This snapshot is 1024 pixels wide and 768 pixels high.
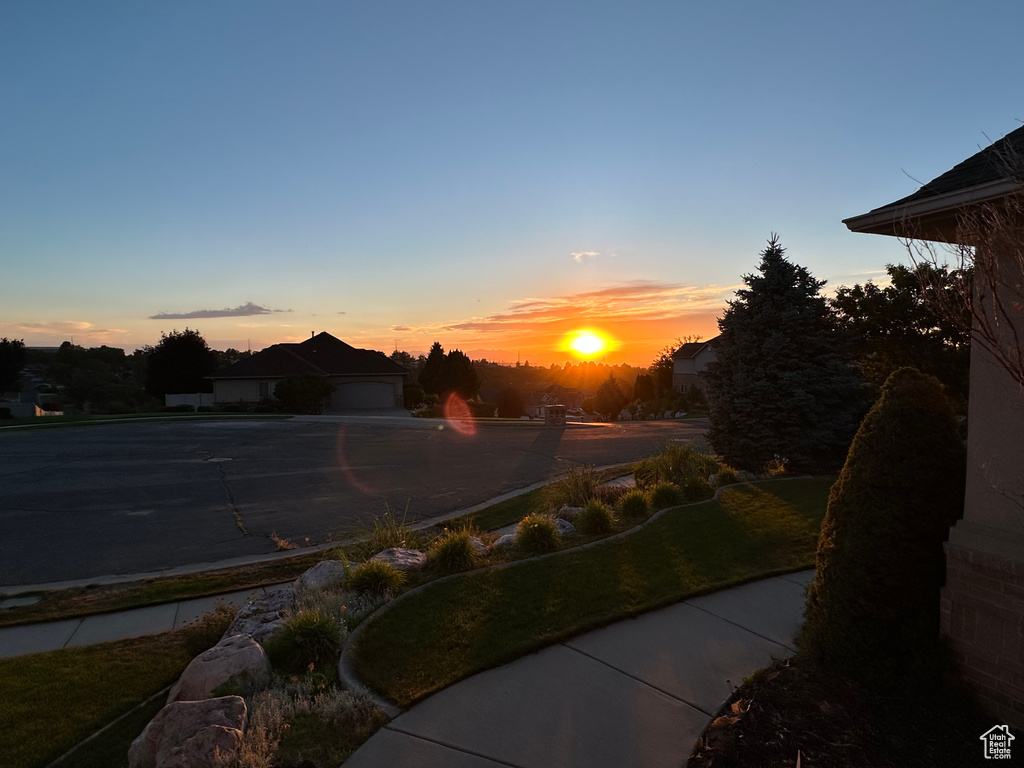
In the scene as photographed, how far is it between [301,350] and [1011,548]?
51432mm

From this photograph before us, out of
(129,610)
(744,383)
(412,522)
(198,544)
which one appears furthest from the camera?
(744,383)

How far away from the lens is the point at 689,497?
11039mm

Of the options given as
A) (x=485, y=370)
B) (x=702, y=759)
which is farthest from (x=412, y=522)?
(x=485, y=370)

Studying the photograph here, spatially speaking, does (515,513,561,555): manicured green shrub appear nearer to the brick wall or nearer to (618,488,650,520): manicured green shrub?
(618,488,650,520): manicured green shrub

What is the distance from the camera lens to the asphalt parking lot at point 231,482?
405 inches

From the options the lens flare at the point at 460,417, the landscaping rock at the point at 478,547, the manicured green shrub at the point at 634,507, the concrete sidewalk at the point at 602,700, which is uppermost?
the lens flare at the point at 460,417

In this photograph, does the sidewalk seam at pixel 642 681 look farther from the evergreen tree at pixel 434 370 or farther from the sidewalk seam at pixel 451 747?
the evergreen tree at pixel 434 370

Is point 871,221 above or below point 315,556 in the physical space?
above

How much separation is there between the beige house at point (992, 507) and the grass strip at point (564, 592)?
2.68 meters

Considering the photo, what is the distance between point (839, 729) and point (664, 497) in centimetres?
657

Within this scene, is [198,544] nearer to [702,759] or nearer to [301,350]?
[702,759]

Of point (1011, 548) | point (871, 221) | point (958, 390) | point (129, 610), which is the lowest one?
point (129, 610)

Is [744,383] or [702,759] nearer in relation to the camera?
[702,759]

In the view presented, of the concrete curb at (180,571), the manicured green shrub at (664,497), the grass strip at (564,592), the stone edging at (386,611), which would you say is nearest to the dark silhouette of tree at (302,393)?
the concrete curb at (180,571)
